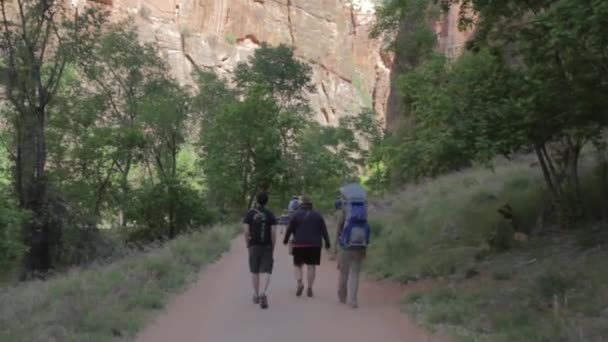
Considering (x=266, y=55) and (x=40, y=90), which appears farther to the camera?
(x=266, y=55)

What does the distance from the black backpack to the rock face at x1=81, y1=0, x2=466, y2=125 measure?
218ft

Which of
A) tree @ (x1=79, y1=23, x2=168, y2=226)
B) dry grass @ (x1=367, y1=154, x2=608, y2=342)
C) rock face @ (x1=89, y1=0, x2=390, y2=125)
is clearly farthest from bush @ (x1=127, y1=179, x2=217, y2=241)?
rock face @ (x1=89, y1=0, x2=390, y2=125)

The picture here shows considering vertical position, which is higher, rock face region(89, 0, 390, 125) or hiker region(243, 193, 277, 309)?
rock face region(89, 0, 390, 125)

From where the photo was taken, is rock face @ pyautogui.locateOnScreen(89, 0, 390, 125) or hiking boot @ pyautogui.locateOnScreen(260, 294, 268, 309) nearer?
hiking boot @ pyautogui.locateOnScreen(260, 294, 268, 309)

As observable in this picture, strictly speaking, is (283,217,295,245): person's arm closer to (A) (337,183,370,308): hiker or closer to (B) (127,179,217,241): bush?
(A) (337,183,370,308): hiker

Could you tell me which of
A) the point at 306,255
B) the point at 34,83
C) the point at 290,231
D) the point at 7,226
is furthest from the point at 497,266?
the point at 34,83

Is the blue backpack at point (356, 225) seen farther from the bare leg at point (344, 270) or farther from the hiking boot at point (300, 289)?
the hiking boot at point (300, 289)

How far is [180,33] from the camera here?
81875 millimetres

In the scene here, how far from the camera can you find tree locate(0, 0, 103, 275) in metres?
21.4

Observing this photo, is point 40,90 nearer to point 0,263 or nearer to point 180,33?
point 0,263

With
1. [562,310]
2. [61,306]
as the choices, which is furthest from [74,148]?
[562,310]

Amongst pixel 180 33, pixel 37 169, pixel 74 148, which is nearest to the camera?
pixel 37 169

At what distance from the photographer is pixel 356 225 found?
9.81 meters

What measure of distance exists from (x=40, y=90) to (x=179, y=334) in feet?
51.1
